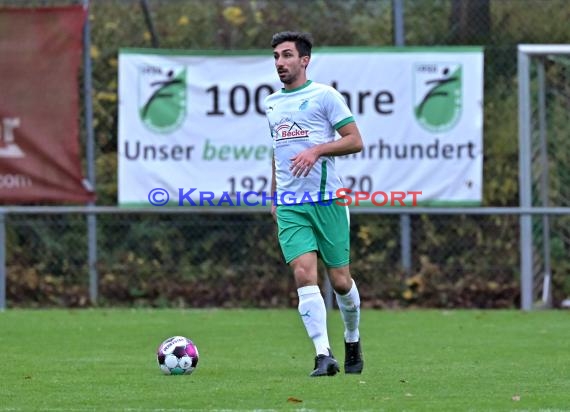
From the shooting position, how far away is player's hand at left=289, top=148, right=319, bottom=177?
796cm

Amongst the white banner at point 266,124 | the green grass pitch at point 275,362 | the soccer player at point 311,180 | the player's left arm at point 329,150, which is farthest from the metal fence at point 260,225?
the player's left arm at point 329,150

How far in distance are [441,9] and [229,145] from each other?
279cm

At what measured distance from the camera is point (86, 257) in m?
14.9

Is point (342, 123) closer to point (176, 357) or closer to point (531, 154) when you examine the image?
point (176, 357)

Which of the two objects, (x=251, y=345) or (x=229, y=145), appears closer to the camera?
(x=251, y=345)

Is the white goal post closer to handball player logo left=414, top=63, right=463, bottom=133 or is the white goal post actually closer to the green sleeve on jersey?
handball player logo left=414, top=63, right=463, bottom=133

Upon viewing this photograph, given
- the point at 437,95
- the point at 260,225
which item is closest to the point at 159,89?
the point at 260,225

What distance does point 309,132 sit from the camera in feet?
27.2

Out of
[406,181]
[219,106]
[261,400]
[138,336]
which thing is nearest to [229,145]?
[219,106]

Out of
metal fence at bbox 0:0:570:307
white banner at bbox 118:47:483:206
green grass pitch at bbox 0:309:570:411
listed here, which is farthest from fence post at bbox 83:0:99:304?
green grass pitch at bbox 0:309:570:411

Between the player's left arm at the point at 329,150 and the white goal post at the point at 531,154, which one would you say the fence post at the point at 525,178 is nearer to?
the white goal post at the point at 531,154

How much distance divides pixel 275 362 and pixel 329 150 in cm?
189

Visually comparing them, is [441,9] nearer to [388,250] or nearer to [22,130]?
[388,250]

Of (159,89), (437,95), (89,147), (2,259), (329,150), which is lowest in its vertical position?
(2,259)
